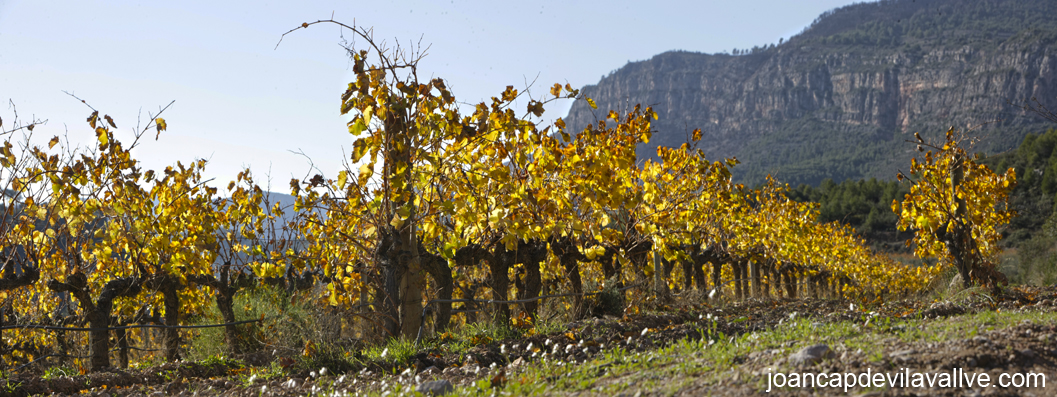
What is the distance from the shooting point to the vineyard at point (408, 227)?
4.20 meters

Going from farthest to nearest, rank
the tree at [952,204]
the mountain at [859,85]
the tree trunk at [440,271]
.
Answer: the mountain at [859,85] → the tree at [952,204] → the tree trunk at [440,271]

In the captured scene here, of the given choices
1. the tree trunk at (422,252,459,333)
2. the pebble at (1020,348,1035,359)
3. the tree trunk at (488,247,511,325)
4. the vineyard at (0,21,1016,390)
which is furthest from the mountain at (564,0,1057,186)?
the pebble at (1020,348,1035,359)

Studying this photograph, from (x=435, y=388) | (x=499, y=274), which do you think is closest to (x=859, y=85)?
(x=499, y=274)

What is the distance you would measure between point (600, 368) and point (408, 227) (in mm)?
1997

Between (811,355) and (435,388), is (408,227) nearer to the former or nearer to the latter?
(435,388)

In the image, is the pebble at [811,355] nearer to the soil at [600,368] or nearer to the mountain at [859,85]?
the soil at [600,368]

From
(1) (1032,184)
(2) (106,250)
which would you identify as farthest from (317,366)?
(1) (1032,184)

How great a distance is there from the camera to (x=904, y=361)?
273cm

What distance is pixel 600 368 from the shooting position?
349 cm

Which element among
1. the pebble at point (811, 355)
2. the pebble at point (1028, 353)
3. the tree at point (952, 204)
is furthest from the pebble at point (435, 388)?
the tree at point (952, 204)

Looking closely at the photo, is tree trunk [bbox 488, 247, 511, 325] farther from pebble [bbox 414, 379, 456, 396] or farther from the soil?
pebble [bbox 414, 379, 456, 396]

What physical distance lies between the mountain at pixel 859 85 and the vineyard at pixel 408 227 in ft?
237

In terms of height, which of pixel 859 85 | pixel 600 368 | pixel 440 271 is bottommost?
pixel 600 368

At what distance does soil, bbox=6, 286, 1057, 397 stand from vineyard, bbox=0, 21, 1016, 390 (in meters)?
0.46
